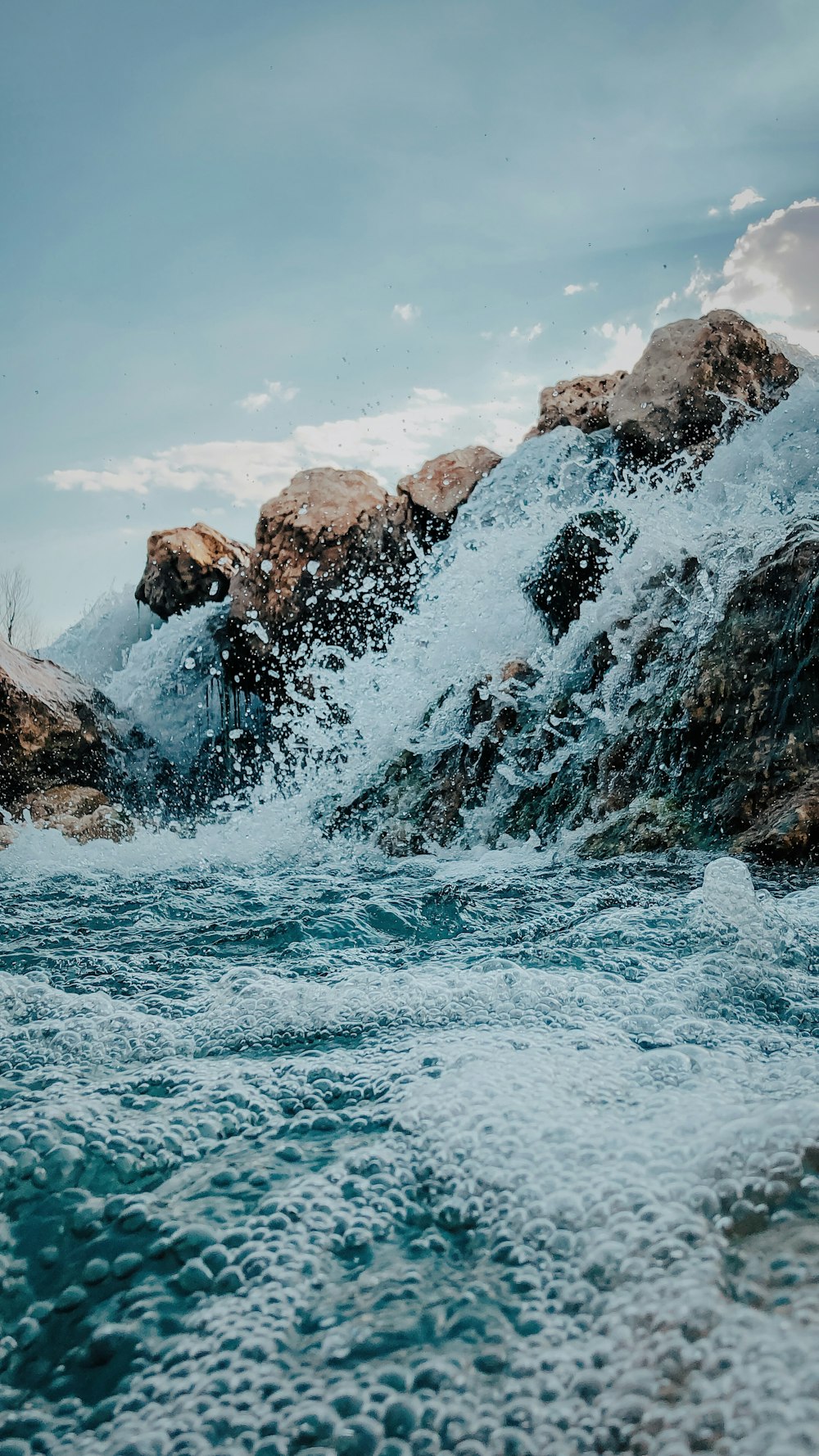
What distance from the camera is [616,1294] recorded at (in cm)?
100

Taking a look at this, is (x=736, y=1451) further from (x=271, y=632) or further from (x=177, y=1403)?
(x=271, y=632)

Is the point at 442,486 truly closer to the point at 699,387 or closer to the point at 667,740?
the point at 699,387

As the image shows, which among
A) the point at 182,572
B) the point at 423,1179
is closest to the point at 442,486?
the point at 182,572

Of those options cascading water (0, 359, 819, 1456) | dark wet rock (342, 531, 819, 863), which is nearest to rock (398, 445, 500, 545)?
dark wet rock (342, 531, 819, 863)

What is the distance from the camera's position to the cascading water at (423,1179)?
88cm

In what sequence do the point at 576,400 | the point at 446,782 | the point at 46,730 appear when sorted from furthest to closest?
the point at 576,400 → the point at 46,730 → the point at 446,782

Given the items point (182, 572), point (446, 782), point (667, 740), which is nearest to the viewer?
point (667, 740)

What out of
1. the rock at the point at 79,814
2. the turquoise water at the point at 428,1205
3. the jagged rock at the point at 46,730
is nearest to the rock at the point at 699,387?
the turquoise water at the point at 428,1205

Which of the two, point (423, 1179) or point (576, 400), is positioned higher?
point (576, 400)

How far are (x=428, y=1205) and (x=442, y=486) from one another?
9489 mm

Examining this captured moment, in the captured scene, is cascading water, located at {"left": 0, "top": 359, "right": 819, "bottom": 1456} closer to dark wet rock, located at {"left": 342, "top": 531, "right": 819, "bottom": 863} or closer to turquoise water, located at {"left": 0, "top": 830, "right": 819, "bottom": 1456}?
turquoise water, located at {"left": 0, "top": 830, "right": 819, "bottom": 1456}

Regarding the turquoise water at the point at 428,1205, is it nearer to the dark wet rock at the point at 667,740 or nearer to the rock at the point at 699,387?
the dark wet rock at the point at 667,740

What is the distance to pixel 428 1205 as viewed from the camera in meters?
1.27

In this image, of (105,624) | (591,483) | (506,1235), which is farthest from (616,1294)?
(105,624)
